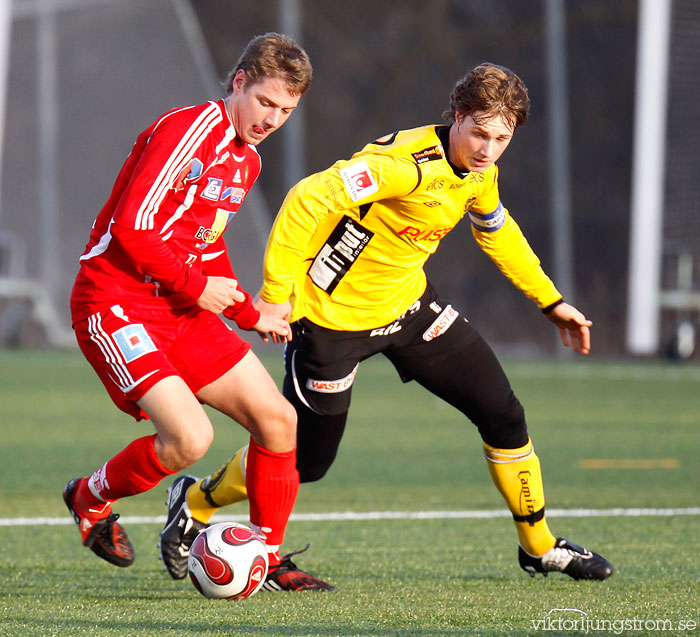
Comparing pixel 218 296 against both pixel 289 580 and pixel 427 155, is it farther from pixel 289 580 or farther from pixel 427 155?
pixel 289 580

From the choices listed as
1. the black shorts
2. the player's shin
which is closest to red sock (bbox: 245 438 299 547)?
the player's shin

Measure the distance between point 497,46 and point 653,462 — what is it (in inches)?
545

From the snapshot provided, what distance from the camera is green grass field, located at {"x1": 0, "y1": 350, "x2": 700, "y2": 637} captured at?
3.62m

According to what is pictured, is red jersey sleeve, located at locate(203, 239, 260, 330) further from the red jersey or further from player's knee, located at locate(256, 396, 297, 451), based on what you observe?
player's knee, located at locate(256, 396, 297, 451)

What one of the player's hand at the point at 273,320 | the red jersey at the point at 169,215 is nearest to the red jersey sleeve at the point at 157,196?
the red jersey at the point at 169,215

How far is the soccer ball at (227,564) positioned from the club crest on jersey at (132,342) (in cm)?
64

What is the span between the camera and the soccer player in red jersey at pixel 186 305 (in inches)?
152

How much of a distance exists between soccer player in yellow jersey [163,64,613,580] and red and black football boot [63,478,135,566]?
0.28m

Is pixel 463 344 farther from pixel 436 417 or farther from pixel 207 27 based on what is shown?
pixel 207 27

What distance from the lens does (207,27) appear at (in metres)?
22.1

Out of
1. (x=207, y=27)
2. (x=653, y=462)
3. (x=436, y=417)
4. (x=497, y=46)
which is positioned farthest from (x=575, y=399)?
(x=207, y=27)

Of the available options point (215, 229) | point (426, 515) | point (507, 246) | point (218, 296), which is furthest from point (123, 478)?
point (426, 515)

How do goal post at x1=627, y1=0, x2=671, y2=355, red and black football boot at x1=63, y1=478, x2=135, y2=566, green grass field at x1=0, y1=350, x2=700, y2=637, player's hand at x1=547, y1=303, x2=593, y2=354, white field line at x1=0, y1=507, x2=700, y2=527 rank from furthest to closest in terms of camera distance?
goal post at x1=627, y1=0, x2=671, y2=355
white field line at x1=0, y1=507, x2=700, y2=527
player's hand at x1=547, y1=303, x2=593, y2=354
red and black football boot at x1=63, y1=478, x2=135, y2=566
green grass field at x1=0, y1=350, x2=700, y2=637

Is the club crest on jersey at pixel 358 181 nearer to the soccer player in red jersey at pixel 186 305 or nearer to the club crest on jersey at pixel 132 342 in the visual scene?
the soccer player in red jersey at pixel 186 305
